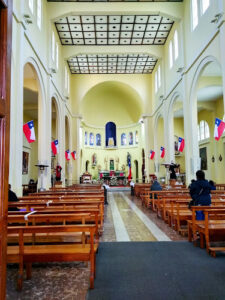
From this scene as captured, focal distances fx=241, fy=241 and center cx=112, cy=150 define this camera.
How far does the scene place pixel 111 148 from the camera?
26516 mm

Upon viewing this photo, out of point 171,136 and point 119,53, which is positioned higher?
point 119,53

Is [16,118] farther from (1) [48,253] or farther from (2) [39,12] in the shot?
(2) [39,12]

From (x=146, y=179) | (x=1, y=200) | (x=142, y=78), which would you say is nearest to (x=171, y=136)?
(x=146, y=179)

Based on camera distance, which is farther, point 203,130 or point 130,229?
A: point 203,130

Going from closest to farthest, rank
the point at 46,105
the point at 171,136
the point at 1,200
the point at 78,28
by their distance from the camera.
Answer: the point at 1,200
the point at 46,105
the point at 78,28
the point at 171,136

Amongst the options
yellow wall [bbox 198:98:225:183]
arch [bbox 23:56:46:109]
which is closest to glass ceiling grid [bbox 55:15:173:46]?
arch [bbox 23:56:46:109]

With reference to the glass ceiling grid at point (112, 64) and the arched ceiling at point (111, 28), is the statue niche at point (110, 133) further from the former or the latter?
the arched ceiling at point (111, 28)

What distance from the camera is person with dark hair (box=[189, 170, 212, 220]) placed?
4.77 metres

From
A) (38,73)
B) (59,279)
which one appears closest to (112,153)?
(38,73)

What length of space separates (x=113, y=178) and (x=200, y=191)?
18.1 meters

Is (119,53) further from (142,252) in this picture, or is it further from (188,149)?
(142,252)

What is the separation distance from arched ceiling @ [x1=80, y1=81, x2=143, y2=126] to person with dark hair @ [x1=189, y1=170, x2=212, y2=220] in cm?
1995

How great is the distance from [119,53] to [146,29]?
8.05 feet

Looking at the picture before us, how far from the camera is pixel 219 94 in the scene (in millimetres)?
16266
